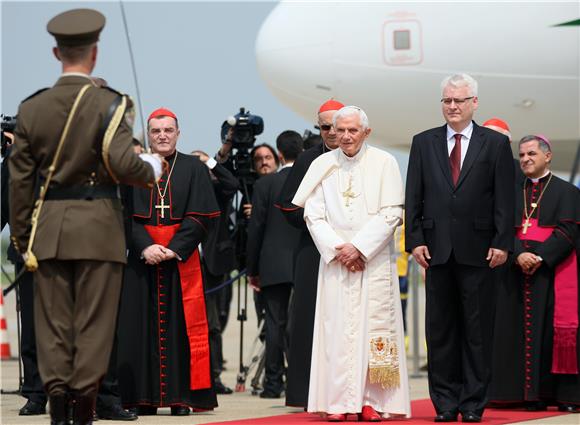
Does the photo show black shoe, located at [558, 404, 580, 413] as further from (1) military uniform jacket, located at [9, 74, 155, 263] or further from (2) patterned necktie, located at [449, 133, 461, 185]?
(1) military uniform jacket, located at [9, 74, 155, 263]

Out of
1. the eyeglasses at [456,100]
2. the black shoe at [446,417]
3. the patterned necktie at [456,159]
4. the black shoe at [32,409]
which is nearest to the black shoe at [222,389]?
the black shoe at [32,409]

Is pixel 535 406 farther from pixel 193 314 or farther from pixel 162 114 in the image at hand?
pixel 162 114

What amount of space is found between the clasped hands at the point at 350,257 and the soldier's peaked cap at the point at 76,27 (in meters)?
2.09

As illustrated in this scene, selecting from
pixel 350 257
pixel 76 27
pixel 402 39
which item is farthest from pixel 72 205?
pixel 402 39

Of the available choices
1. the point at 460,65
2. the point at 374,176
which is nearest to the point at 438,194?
the point at 374,176

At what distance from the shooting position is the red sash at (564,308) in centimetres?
787

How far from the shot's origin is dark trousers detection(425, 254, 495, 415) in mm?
6867

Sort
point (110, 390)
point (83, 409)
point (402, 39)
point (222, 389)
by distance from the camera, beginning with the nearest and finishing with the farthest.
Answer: point (83, 409), point (110, 390), point (222, 389), point (402, 39)

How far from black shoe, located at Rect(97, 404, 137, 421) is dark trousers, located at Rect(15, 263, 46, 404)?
22.9 inches

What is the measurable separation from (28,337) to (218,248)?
201 cm

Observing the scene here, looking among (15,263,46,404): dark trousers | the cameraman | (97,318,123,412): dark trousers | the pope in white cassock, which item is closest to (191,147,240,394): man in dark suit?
the cameraman

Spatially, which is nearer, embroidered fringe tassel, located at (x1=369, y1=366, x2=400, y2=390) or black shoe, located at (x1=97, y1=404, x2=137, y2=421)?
embroidered fringe tassel, located at (x1=369, y1=366, x2=400, y2=390)

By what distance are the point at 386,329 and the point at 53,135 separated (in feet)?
7.94

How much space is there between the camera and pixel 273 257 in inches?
359
